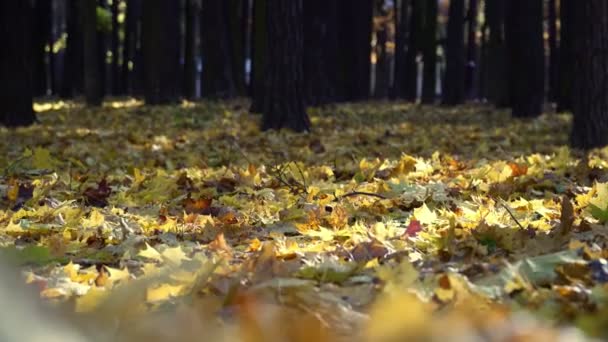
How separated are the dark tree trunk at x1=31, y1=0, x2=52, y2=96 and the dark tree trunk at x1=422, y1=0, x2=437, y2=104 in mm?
11322

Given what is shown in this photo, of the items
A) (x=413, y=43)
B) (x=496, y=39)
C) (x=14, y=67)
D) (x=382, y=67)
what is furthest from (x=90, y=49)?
(x=382, y=67)

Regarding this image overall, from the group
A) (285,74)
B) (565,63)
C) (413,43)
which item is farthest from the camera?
(413,43)

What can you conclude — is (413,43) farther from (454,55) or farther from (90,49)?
(90,49)

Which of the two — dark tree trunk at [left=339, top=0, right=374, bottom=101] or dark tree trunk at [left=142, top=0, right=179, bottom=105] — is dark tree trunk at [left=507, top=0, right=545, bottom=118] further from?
dark tree trunk at [left=339, top=0, right=374, bottom=101]

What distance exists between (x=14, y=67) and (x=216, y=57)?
30.6 ft

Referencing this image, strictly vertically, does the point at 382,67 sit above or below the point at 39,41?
below

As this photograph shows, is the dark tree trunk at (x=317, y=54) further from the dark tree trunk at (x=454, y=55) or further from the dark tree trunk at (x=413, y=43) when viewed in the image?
the dark tree trunk at (x=413, y=43)

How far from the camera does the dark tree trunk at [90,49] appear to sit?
17188 mm

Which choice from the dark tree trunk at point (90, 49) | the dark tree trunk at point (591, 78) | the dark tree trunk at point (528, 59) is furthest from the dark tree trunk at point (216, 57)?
the dark tree trunk at point (591, 78)

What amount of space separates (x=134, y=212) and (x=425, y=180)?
2.04 meters

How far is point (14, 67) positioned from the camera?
1202 cm

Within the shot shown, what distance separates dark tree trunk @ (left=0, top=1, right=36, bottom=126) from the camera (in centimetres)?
1193

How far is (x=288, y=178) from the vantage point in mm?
5629

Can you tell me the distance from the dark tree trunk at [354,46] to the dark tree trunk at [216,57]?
12.3ft
